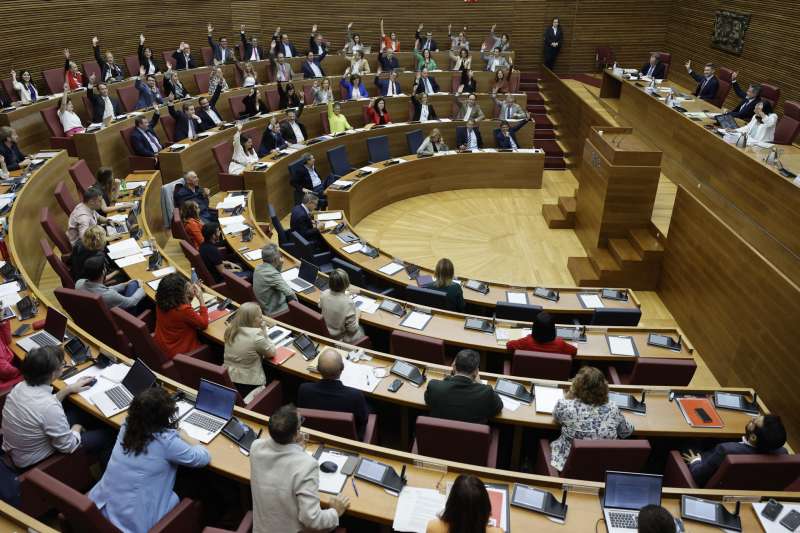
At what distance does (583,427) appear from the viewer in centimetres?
378

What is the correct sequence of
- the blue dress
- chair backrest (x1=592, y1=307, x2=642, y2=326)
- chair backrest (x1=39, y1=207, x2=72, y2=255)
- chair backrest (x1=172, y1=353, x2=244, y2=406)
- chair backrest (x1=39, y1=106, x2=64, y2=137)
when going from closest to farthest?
the blue dress
chair backrest (x1=172, y1=353, x2=244, y2=406)
chair backrest (x1=592, y1=307, x2=642, y2=326)
chair backrest (x1=39, y1=207, x2=72, y2=255)
chair backrest (x1=39, y1=106, x2=64, y2=137)

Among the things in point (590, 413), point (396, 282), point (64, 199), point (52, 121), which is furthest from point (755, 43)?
point (52, 121)

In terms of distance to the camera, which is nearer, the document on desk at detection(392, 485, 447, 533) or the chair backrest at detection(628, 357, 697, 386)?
the document on desk at detection(392, 485, 447, 533)

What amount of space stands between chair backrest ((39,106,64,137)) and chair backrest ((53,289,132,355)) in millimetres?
5841

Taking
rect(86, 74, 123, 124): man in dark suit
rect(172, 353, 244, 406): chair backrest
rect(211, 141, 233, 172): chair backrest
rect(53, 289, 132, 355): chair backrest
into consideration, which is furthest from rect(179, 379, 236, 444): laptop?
rect(86, 74, 123, 124): man in dark suit

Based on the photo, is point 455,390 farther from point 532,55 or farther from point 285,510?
point 532,55

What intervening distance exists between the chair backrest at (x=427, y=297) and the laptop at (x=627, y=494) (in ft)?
9.10

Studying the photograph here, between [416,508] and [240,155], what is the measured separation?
24.6 ft

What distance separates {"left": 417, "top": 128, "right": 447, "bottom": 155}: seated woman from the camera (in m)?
11.2

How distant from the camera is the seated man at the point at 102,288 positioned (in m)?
5.02

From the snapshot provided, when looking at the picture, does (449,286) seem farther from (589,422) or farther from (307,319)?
(589,422)

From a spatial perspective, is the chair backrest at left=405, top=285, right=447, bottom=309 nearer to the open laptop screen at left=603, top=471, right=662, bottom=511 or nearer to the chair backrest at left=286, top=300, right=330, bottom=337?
the chair backrest at left=286, top=300, right=330, bottom=337

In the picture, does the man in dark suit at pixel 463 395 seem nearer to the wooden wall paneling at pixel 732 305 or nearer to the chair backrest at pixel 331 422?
the chair backrest at pixel 331 422

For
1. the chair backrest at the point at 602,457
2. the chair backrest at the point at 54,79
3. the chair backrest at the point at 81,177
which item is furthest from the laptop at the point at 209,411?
the chair backrest at the point at 54,79
